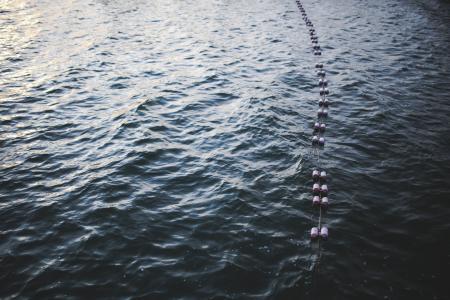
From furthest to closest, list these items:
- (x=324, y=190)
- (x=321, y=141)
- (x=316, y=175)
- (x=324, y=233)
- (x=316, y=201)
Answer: (x=321, y=141) → (x=316, y=175) → (x=324, y=190) → (x=316, y=201) → (x=324, y=233)

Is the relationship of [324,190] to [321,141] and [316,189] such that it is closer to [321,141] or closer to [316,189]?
[316,189]

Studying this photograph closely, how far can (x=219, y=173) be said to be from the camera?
40.8 ft

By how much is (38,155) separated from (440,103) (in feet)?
61.2

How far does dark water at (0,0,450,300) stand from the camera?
848cm

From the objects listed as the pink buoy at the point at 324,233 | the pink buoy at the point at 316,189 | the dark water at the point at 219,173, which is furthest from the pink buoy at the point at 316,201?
the pink buoy at the point at 324,233

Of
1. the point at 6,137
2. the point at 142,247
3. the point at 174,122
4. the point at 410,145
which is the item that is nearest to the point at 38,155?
the point at 6,137

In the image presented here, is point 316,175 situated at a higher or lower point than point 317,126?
lower

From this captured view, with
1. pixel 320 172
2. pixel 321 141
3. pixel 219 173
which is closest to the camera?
pixel 320 172

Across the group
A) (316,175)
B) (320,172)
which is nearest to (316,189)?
(316,175)

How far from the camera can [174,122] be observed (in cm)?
1606

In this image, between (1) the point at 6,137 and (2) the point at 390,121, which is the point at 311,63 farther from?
(1) the point at 6,137

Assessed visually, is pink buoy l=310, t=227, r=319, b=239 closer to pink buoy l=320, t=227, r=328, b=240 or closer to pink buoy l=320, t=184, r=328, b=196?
pink buoy l=320, t=227, r=328, b=240

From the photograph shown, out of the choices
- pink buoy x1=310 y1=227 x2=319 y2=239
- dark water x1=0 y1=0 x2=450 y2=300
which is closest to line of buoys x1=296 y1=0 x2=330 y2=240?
pink buoy x1=310 y1=227 x2=319 y2=239

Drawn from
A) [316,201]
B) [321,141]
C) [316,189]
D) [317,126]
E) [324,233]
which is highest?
[317,126]
